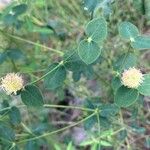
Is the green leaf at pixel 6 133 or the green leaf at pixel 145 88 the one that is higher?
the green leaf at pixel 145 88

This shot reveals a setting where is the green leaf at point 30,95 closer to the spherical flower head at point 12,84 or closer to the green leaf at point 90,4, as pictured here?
the spherical flower head at point 12,84

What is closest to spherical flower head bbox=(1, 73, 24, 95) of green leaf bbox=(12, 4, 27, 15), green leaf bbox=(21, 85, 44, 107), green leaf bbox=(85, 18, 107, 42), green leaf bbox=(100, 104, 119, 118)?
green leaf bbox=(21, 85, 44, 107)

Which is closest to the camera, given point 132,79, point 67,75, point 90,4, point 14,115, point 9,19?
point 132,79

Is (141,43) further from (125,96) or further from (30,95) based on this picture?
(30,95)

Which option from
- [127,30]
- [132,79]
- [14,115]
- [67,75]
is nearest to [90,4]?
[127,30]

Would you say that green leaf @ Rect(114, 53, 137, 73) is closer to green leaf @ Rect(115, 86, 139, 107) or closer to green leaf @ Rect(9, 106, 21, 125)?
green leaf @ Rect(115, 86, 139, 107)

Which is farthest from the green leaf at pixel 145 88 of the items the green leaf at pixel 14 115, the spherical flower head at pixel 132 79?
the green leaf at pixel 14 115
